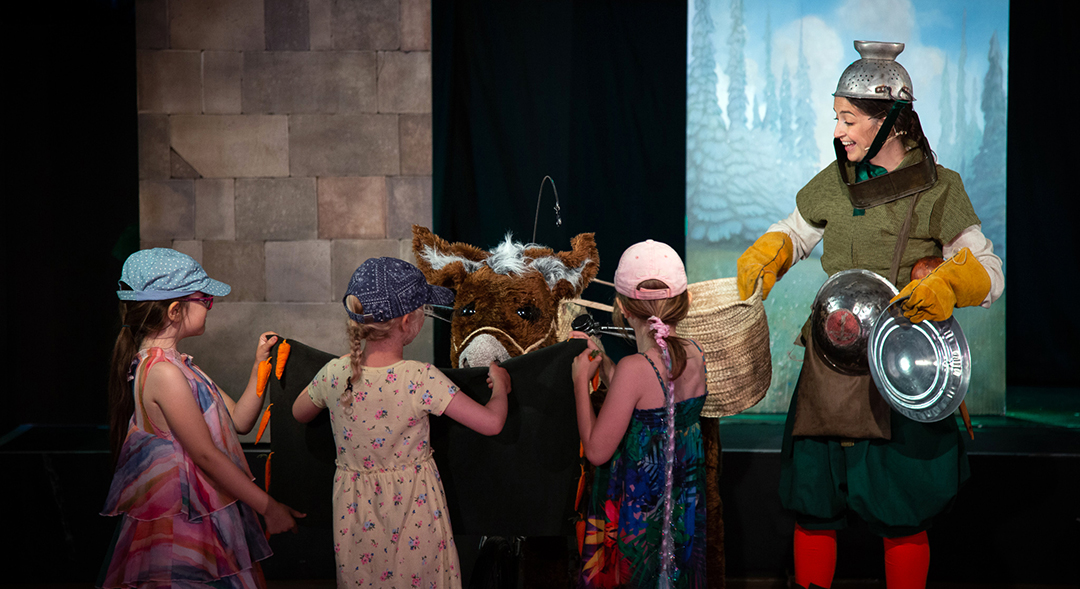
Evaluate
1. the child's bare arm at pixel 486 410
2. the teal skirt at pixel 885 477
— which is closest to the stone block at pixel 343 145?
the child's bare arm at pixel 486 410

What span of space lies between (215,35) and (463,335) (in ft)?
7.04

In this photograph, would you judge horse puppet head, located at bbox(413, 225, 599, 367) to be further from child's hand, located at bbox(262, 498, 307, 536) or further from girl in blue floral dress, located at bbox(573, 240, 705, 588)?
child's hand, located at bbox(262, 498, 307, 536)

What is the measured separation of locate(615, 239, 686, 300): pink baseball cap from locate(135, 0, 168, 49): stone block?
2.71 m

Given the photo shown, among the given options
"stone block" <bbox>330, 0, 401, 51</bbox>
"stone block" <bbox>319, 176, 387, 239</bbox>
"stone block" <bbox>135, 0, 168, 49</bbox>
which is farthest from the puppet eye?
"stone block" <bbox>135, 0, 168, 49</bbox>

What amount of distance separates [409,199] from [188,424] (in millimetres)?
1960

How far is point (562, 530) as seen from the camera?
2127 millimetres

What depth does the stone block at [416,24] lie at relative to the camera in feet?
11.8

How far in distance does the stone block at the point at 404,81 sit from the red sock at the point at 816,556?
8.04 ft

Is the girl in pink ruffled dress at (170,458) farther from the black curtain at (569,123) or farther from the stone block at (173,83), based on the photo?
the black curtain at (569,123)

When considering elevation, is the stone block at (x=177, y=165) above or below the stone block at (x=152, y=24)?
below

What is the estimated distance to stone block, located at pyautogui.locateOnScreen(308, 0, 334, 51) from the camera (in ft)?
11.8

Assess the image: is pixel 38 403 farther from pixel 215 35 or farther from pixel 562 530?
pixel 562 530

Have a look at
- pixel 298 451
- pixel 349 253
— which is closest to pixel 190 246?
pixel 349 253

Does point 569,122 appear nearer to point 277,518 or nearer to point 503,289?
point 503,289
